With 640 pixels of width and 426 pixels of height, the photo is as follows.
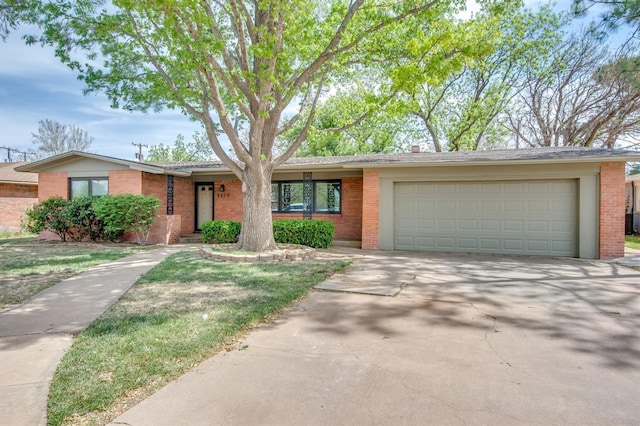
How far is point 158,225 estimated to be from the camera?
12.5 metres

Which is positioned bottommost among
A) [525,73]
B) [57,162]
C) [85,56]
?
[57,162]

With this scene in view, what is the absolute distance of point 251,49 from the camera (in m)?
7.43

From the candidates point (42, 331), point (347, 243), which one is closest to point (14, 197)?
point (347, 243)

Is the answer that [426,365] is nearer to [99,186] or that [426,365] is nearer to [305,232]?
[305,232]

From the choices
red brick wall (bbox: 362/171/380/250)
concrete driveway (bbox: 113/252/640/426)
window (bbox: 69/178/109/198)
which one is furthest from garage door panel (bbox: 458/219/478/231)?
window (bbox: 69/178/109/198)

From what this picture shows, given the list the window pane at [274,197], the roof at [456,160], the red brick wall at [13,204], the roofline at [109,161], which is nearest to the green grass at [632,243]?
the roof at [456,160]

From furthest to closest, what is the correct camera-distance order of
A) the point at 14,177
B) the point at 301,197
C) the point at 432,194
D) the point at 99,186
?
the point at 14,177, the point at 301,197, the point at 99,186, the point at 432,194

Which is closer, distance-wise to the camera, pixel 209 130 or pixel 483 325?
pixel 483 325

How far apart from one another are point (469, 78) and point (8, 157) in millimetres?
42999

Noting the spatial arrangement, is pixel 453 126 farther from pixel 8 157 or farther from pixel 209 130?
pixel 8 157

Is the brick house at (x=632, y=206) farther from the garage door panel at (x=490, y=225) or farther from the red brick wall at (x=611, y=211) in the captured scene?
the garage door panel at (x=490, y=225)

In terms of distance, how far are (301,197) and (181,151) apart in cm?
2764

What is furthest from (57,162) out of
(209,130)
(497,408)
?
(497,408)

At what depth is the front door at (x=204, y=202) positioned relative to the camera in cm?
1476
